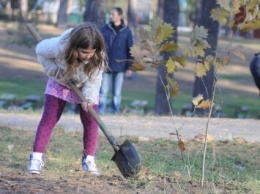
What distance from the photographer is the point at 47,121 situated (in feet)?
23.2

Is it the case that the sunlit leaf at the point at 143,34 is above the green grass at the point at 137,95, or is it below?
above

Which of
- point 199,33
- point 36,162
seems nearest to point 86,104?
point 36,162

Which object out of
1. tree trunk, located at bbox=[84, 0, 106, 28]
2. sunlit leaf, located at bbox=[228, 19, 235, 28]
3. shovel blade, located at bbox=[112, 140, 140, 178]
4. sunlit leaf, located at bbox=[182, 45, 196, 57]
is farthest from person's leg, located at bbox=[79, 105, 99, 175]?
tree trunk, located at bbox=[84, 0, 106, 28]

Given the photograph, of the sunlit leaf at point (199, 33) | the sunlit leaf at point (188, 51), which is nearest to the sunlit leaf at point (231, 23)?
the sunlit leaf at point (199, 33)

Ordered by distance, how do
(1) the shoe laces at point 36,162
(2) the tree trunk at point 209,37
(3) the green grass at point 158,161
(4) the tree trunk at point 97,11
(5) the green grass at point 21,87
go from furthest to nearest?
(5) the green grass at point 21,87 → (4) the tree trunk at point 97,11 → (2) the tree trunk at point 209,37 → (1) the shoe laces at point 36,162 → (3) the green grass at point 158,161

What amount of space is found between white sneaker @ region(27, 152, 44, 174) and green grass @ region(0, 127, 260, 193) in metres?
0.14

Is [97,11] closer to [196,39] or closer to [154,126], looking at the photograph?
[154,126]

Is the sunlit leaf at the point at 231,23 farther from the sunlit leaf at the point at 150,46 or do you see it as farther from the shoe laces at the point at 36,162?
the shoe laces at the point at 36,162

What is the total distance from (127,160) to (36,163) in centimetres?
81

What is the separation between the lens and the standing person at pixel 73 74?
6535 millimetres

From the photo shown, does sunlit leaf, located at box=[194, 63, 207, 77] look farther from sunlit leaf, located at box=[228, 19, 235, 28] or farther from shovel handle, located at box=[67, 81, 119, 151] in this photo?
shovel handle, located at box=[67, 81, 119, 151]

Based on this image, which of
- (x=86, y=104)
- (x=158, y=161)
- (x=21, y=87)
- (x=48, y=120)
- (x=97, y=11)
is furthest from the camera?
(x=21, y=87)

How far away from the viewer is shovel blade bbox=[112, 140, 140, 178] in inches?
A: 262

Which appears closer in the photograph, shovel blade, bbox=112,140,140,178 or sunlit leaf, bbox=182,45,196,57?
sunlit leaf, bbox=182,45,196,57
